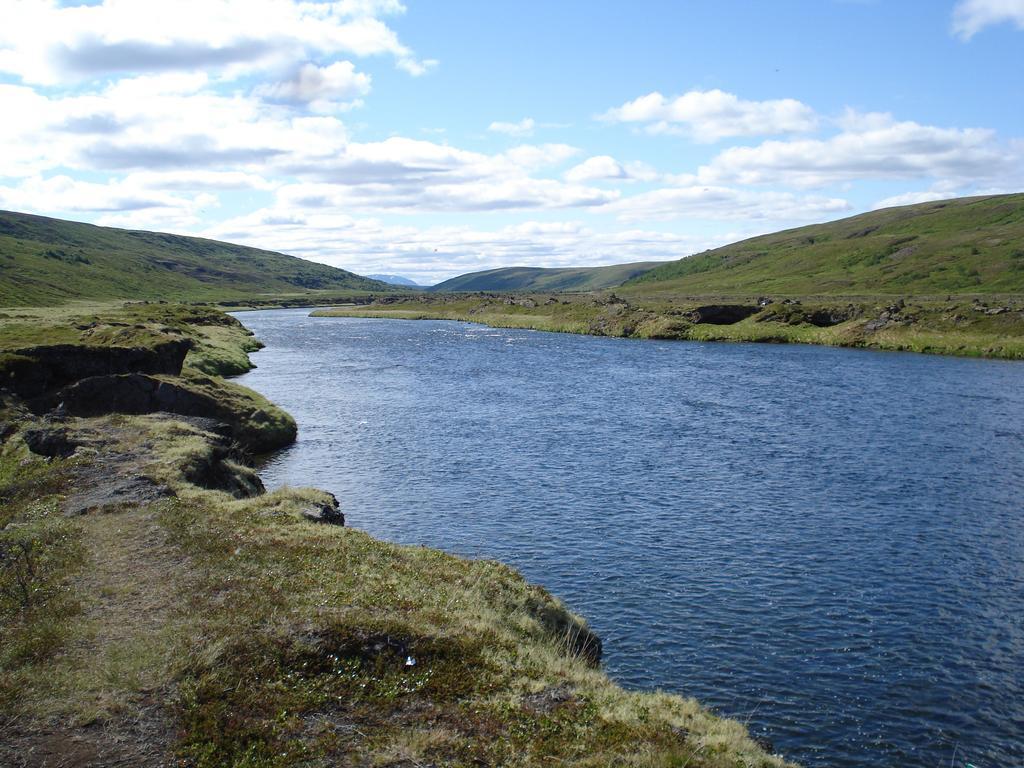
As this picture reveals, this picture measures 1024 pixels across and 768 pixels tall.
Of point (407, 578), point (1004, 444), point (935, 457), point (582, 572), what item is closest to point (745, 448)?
point (935, 457)

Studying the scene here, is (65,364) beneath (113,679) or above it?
above

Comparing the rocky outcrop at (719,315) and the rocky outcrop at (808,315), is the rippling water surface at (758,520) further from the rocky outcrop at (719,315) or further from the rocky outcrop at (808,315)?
the rocky outcrop at (719,315)

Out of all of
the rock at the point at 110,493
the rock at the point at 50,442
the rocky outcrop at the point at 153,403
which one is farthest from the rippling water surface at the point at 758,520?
the rock at the point at 50,442

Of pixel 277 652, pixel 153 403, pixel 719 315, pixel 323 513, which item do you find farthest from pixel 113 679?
pixel 719 315

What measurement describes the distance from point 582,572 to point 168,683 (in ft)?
52.0

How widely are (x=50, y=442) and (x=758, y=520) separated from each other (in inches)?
1238

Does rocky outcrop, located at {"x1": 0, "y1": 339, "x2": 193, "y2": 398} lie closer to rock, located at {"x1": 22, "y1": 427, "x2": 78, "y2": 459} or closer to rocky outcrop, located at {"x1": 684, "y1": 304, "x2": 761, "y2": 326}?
rock, located at {"x1": 22, "y1": 427, "x2": 78, "y2": 459}

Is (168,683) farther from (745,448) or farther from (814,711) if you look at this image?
(745,448)

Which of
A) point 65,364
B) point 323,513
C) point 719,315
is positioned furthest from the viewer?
point 719,315

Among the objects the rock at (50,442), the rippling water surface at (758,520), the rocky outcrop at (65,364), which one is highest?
the rocky outcrop at (65,364)

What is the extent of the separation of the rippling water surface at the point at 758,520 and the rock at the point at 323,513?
347cm

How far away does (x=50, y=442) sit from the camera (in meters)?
33.5

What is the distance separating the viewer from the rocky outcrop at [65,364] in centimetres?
4191

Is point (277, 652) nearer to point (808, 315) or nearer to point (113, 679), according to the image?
point (113, 679)
